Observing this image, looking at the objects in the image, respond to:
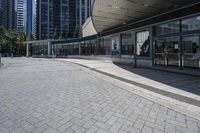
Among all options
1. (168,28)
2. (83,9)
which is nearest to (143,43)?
(168,28)

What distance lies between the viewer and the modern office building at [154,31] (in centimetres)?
1202

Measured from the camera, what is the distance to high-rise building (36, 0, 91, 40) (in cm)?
10088

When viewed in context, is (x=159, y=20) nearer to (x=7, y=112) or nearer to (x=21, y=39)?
(x=7, y=112)

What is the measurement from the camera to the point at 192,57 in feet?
39.2

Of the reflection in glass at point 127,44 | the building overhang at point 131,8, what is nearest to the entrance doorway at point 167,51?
the building overhang at point 131,8

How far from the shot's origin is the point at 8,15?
114m

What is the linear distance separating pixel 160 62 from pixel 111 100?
9.51 m

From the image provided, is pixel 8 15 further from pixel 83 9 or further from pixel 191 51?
pixel 191 51

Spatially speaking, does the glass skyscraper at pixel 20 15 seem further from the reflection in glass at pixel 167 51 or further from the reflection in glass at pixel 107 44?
the reflection in glass at pixel 167 51

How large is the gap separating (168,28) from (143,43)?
3694 mm

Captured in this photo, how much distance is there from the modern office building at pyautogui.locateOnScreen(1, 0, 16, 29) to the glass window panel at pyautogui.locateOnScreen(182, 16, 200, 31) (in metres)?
114

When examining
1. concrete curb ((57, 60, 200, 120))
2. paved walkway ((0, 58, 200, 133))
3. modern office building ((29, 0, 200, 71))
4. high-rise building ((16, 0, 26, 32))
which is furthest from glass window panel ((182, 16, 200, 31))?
high-rise building ((16, 0, 26, 32))

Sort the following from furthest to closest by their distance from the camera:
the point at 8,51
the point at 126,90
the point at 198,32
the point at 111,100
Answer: the point at 8,51 < the point at 198,32 < the point at 126,90 < the point at 111,100

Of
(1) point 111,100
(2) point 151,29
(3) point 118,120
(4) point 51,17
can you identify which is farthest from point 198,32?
(4) point 51,17
